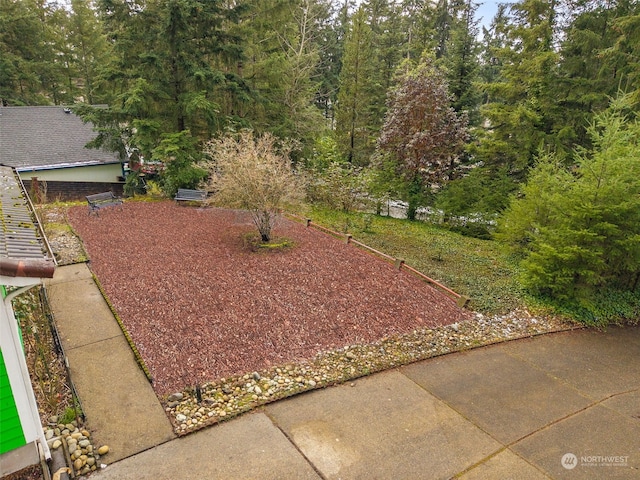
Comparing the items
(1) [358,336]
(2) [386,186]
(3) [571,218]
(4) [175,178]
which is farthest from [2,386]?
(2) [386,186]

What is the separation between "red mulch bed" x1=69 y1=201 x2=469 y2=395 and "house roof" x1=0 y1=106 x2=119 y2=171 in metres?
8.30

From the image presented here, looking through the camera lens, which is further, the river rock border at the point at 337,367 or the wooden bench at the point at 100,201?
the wooden bench at the point at 100,201

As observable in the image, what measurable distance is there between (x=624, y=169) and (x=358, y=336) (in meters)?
5.81

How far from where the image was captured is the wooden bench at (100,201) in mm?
11645

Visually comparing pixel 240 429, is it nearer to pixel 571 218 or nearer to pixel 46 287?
pixel 46 287

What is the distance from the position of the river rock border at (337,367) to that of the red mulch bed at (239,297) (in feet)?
0.65

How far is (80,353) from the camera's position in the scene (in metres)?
5.19

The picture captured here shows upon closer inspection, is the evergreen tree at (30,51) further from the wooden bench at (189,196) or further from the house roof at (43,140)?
the wooden bench at (189,196)

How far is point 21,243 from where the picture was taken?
10.7 ft

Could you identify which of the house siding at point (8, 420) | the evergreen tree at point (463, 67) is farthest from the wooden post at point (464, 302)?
the evergreen tree at point (463, 67)

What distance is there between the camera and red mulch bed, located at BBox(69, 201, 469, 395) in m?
5.42

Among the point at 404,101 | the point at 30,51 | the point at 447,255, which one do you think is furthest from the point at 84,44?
the point at 447,255

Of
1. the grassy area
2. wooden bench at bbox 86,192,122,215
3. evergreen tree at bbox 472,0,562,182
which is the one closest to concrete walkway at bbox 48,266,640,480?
the grassy area

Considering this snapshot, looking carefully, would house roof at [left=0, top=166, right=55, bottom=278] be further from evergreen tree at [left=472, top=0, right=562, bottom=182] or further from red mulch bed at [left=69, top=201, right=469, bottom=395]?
evergreen tree at [left=472, top=0, right=562, bottom=182]
